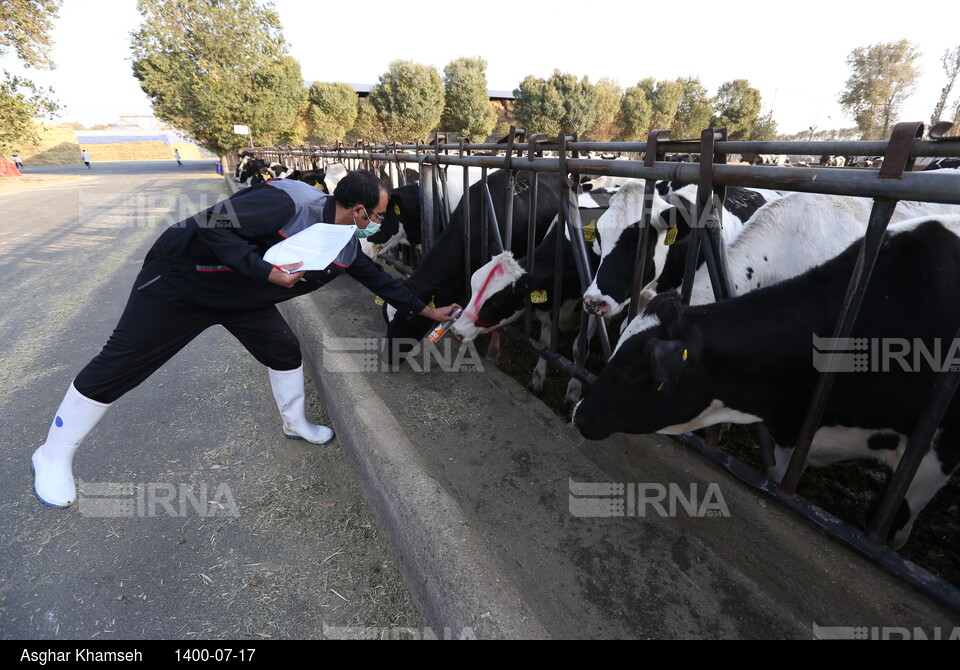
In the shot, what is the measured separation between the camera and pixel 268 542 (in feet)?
7.62

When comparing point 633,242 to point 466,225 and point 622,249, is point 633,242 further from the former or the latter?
point 466,225

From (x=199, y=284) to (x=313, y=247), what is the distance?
0.63 metres

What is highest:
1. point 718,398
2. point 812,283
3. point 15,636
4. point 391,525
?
point 812,283

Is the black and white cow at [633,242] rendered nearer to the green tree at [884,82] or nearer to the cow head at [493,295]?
the cow head at [493,295]

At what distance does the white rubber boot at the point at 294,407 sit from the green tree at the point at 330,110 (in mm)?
45699

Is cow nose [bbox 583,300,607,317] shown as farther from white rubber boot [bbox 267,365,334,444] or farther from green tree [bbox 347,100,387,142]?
green tree [bbox 347,100,387,142]

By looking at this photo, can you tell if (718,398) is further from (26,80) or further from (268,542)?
(26,80)

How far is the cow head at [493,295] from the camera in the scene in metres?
3.63

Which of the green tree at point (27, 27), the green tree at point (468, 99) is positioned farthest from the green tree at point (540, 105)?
the green tree at point (27, 27)

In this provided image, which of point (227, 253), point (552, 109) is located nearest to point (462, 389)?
point (227, 253)

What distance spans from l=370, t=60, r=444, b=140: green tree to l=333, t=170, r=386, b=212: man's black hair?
4498 cm

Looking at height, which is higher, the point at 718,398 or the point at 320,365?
the point at 718,398

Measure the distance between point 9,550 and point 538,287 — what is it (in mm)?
3265
